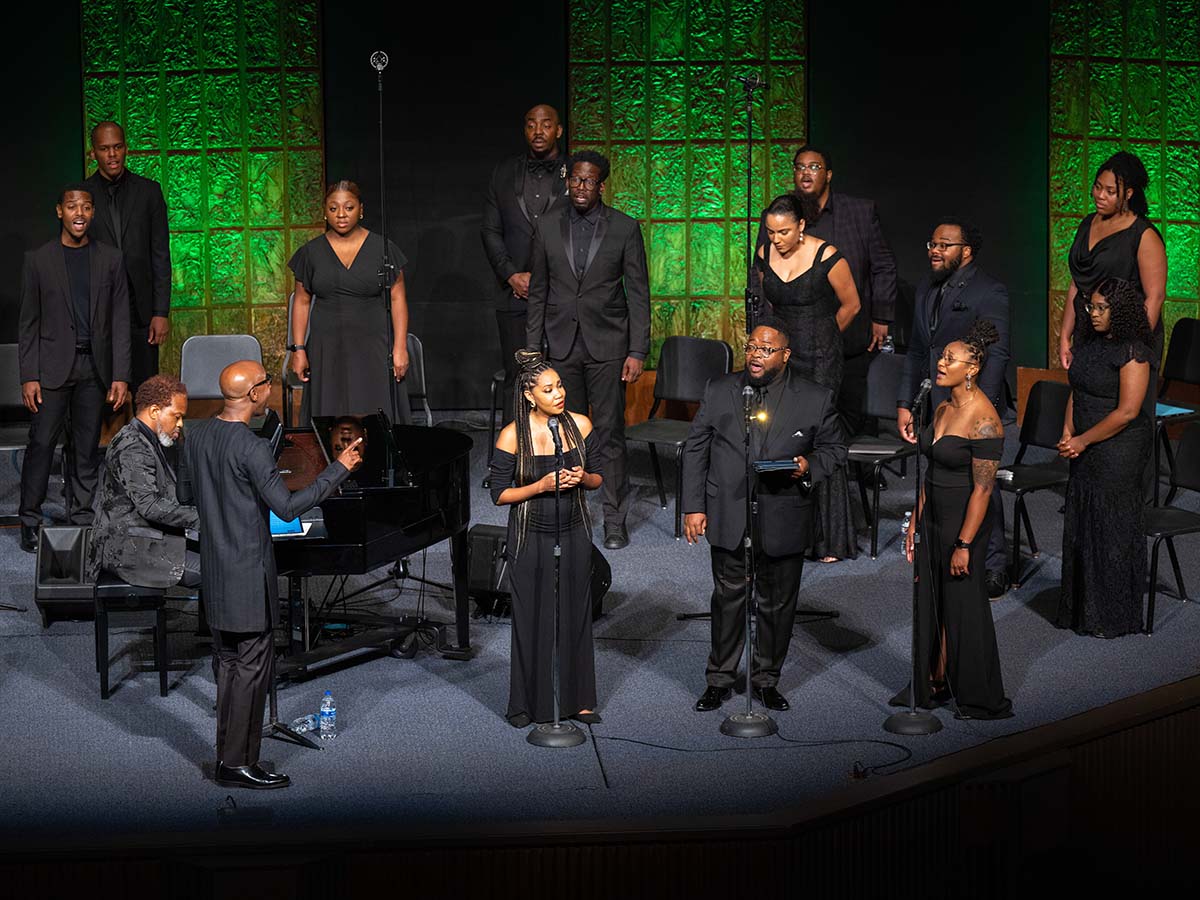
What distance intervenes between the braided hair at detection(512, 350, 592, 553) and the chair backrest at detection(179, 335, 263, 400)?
4.30 meters

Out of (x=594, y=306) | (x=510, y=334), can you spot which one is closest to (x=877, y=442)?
(x=594, y=306)

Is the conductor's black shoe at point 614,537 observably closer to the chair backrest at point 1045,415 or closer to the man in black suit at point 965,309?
the man in black suit at point 965,309

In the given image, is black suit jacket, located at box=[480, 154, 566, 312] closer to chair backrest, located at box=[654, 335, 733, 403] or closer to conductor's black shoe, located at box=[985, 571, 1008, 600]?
chair backrest, located at box=[654, 335, 733, 403]

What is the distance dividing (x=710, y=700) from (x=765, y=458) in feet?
3.04

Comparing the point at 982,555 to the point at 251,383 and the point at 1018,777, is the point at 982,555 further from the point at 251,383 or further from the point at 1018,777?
the point at 251,383

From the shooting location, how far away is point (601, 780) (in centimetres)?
588

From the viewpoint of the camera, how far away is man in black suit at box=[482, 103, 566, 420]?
9.32m

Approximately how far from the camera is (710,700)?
6559 mm

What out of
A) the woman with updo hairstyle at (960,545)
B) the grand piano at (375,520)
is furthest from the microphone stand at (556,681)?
the woman with updo hairstyle at (960,545)

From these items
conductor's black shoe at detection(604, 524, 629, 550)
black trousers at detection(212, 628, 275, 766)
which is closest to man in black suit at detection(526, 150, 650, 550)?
conductor's black shoe at detection(604, 524, 629, 550)

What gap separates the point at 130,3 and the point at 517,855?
28.2 ft

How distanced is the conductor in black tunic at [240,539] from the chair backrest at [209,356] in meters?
4.54

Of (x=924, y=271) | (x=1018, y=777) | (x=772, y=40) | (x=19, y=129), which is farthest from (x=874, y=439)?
(x=19, y=129)

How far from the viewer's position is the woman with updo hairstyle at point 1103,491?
728 centimetres
